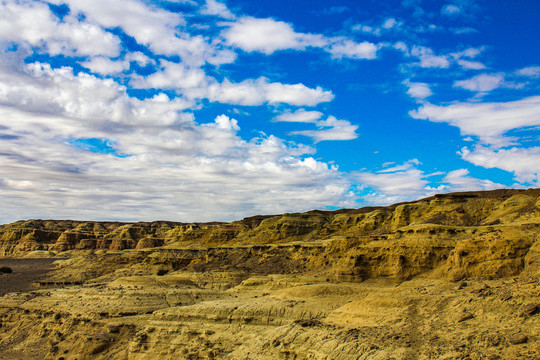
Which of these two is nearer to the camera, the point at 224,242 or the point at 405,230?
the point at 405,230

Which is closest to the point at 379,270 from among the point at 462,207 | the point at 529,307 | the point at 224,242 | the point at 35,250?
the point at 529,307

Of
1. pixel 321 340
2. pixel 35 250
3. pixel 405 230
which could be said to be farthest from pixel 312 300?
pixel 35 250

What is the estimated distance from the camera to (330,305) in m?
22.5

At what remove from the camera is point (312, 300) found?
2366 cm

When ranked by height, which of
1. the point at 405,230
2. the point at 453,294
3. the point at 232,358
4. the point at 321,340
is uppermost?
the point at 405,230

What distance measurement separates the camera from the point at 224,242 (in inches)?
2881

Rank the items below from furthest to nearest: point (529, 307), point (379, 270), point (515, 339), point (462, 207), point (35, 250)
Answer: point (35, 250) → point (462, 207) → point (379, 270) → point (529, 307) → point (515, 339)

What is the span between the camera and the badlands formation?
1307cm

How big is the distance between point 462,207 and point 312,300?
36.1 meters

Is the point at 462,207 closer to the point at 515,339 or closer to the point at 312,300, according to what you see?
the point at 312,300

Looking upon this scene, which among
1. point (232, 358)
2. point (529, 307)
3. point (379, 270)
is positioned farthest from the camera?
point (379, 270)

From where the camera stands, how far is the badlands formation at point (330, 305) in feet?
42.9

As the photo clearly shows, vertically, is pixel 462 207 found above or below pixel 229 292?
above

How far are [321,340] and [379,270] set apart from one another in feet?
47.9
